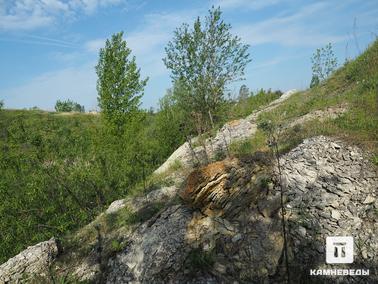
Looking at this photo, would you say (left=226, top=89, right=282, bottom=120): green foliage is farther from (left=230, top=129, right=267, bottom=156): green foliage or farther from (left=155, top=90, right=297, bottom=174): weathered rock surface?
(left=230, top=129, right=267, bottom=156): green foliage

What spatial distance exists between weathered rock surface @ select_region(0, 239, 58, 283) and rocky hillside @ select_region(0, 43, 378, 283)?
0.12 feet

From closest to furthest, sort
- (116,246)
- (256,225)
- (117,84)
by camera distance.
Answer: (256,225) < (116,246) < (117,84)

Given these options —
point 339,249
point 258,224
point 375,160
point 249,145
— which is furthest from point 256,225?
point 249,145

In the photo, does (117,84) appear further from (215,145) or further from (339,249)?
(339,249)

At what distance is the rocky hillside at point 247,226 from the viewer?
23.2 feet

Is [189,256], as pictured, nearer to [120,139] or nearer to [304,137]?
[304,137]

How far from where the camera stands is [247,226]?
25.9 ft

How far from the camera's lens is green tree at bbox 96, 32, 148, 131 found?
73.3 ft

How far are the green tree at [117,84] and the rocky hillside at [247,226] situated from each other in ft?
39.3

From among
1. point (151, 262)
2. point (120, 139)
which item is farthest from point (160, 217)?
point (120, 139)

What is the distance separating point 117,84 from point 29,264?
1556 cm

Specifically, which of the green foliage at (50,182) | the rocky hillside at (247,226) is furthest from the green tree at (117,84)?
the rocky hillside at (247,226)

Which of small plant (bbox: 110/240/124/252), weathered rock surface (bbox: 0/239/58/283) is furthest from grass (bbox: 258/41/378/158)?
weathered rock surface (bbox: 0/239/58/283)

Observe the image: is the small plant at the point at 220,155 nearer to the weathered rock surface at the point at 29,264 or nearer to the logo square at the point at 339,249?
the logo square at the point at 339,249
